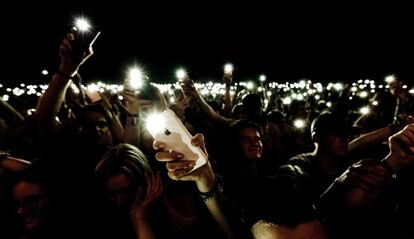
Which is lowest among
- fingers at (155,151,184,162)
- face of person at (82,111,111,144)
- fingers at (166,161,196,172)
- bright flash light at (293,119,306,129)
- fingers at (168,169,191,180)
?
bright flash light at (293,119,306,129)

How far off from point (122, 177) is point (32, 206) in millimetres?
638

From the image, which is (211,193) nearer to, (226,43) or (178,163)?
(178,163)

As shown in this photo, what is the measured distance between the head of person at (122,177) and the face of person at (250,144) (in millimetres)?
1503

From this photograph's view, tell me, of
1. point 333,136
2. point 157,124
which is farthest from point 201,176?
point 333,136

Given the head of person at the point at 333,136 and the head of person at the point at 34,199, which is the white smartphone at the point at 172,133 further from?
the head of person at the point at 333,136

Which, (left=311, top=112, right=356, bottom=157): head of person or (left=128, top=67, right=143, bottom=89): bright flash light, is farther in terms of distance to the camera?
(left=128, top=67, right=143, bottom=89): bright flash light

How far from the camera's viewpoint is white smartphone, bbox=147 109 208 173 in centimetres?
179

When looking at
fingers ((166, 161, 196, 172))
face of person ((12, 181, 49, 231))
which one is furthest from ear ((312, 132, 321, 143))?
face of person ((12, 181, 49, 231))

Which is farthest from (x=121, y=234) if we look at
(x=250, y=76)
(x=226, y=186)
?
(x=250, y=76)

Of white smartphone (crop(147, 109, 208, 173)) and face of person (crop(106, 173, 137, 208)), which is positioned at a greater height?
white smartphone (crop(147, 109, 208, 173))

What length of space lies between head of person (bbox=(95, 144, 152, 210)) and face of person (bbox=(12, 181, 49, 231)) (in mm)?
441

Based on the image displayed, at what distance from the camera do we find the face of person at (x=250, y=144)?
4.14 meters

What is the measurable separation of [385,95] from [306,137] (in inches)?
94.0

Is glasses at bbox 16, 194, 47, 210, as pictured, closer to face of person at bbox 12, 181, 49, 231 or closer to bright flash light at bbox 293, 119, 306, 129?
face of person at bbox 12, 181, 49, 231
